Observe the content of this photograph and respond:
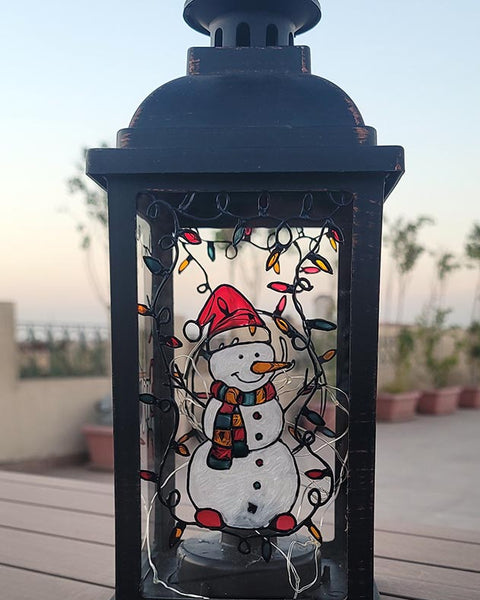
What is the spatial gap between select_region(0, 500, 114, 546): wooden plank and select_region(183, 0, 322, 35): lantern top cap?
101 centimetres

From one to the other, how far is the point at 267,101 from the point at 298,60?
98 millimetres

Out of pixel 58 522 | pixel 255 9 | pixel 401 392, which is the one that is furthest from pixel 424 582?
pixel 401 392

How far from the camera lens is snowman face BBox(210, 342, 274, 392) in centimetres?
84

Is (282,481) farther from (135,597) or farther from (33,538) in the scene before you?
(33,538)

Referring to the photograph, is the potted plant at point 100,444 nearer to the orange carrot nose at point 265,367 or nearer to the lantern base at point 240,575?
the lantern base at point 240,575

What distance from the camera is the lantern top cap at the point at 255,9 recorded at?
902 millimetres

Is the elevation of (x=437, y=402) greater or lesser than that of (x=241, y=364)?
lesser

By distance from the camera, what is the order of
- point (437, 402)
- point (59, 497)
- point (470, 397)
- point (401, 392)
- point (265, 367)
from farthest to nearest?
point (470, 397)
point (437, 402)
point (401, 392)
point (59, 497)
point (265, 367)

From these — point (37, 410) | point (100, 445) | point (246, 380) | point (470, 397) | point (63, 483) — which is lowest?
point (470, 397)

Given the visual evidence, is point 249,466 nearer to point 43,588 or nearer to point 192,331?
point 192,331

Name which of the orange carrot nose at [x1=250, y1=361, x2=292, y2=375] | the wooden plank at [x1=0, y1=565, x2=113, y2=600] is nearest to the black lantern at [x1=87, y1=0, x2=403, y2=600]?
the orange carrot nose at [x1=250, y1=361, x2=292, y2=375]

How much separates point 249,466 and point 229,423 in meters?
0.06

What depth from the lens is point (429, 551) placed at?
129 centimetres

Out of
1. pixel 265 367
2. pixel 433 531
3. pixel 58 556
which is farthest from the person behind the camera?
pixel 433 531
